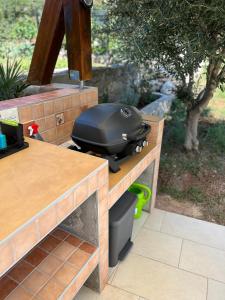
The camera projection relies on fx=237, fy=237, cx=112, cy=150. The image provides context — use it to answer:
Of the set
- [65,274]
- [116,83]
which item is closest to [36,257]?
[65,274]

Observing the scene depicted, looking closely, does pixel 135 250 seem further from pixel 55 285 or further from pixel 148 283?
pixel 55 285

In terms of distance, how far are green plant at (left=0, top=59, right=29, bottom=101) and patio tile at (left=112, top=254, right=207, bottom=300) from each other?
1.55 metres

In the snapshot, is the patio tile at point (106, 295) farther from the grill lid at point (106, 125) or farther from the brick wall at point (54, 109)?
the brick wall at point (54, 109)

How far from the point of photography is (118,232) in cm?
149

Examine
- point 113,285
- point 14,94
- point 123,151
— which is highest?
point 14,94

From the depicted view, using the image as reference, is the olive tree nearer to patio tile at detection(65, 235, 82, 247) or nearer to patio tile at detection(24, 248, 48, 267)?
patio tile at detection(65, 235, 82, 247)

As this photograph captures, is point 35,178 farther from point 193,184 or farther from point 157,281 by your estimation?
point 193,184

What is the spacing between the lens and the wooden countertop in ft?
2.56

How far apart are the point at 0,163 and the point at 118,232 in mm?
823

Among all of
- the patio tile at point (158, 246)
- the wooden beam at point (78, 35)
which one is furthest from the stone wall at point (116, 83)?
the patio tile at point (158, 246)

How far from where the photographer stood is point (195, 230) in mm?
2029

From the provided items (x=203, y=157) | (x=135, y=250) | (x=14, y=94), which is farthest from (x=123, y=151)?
(x=203, y=157)

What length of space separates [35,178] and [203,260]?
1.42m

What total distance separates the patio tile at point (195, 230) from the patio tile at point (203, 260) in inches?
2.6
